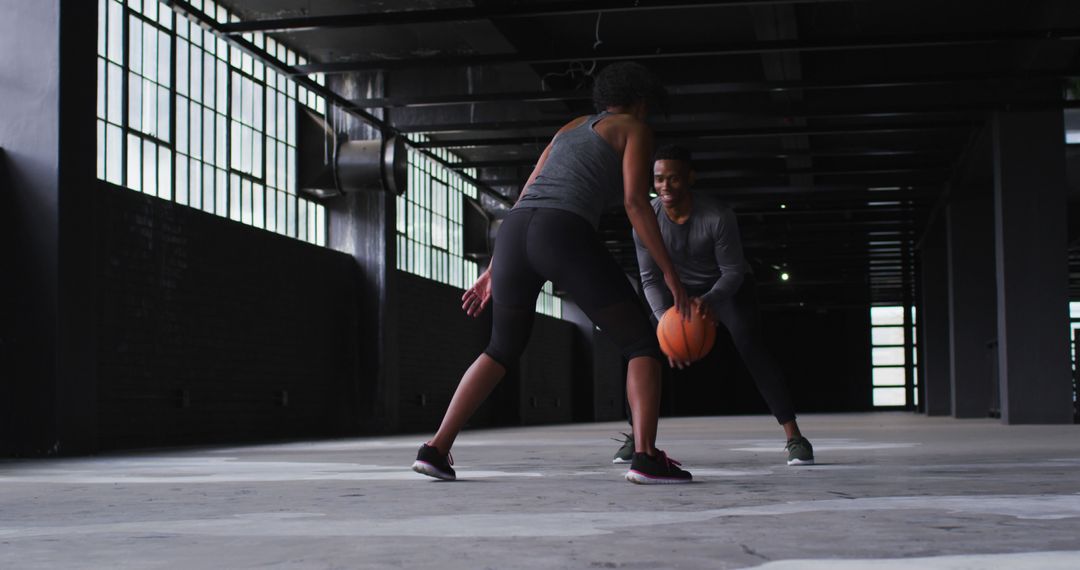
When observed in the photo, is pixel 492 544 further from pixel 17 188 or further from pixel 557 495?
pixel 17 188

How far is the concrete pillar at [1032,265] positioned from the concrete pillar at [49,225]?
34.4ft

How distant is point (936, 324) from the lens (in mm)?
25375

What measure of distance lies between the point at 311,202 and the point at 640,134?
40.7 feet

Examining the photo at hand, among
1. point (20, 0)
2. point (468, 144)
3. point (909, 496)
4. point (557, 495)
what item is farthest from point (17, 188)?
point (468, 144)

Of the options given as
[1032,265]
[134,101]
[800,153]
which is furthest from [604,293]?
[800,153]

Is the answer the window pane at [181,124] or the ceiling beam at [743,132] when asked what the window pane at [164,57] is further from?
the ceiling beam at [743,132]

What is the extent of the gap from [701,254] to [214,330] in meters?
8.30

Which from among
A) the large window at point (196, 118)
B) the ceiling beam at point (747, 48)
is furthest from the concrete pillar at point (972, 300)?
the large window at point (196, 118)

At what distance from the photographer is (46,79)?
29.7ft

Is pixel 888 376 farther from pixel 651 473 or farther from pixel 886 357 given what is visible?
pixel 651 473

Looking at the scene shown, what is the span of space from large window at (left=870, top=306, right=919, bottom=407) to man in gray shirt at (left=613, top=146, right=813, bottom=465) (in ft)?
130

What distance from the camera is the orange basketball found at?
513cm

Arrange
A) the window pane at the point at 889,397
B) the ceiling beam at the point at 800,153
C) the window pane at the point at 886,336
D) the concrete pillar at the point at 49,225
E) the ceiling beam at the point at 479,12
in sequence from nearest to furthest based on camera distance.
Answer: the concrete pillar at the point at 49,225 → the ceiling beam at the point at 479,12 → the ceiling beam at the point at 800,153 → the window pane at the point at 889,397 → the window pane at the point at 886,336

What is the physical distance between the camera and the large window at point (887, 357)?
44188mm
